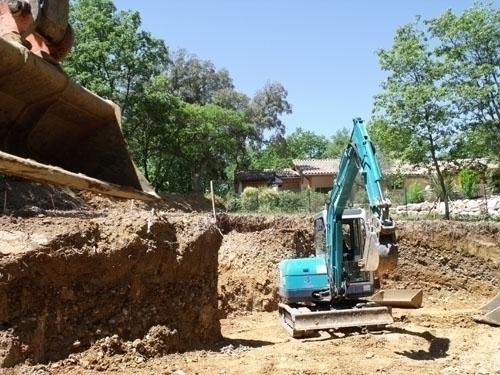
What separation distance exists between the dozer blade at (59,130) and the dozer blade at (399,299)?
343 inches

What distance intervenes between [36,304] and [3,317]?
39cm

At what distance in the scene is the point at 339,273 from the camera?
34.0ft

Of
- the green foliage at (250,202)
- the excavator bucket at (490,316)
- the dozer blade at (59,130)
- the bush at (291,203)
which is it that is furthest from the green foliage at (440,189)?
the dozer blade at (59,130)

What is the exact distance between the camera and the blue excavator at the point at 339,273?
9.90 meters

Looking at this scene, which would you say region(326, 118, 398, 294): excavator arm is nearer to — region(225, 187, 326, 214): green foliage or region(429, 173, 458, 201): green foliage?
region(225, 187, 326, 214): green foliage

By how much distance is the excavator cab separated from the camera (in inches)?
133

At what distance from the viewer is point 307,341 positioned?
986cm

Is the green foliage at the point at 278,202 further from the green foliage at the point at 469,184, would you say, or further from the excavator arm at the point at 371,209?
the excavator arm at the point at 371,209

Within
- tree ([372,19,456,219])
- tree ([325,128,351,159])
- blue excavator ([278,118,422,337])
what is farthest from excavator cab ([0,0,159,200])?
tree ([325,128,351,159])

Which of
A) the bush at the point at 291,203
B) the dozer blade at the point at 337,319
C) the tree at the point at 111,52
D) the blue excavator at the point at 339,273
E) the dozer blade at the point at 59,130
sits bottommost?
the dozer blade at the point at 337,319

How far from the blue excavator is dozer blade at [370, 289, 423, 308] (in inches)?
39.5

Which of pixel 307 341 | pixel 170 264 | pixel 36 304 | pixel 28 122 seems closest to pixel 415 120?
pixel 307 341

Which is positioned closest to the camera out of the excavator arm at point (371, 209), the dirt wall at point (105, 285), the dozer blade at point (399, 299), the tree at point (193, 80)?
the dirt wall at point (105, 285)

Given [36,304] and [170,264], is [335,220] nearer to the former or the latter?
[170,264]
